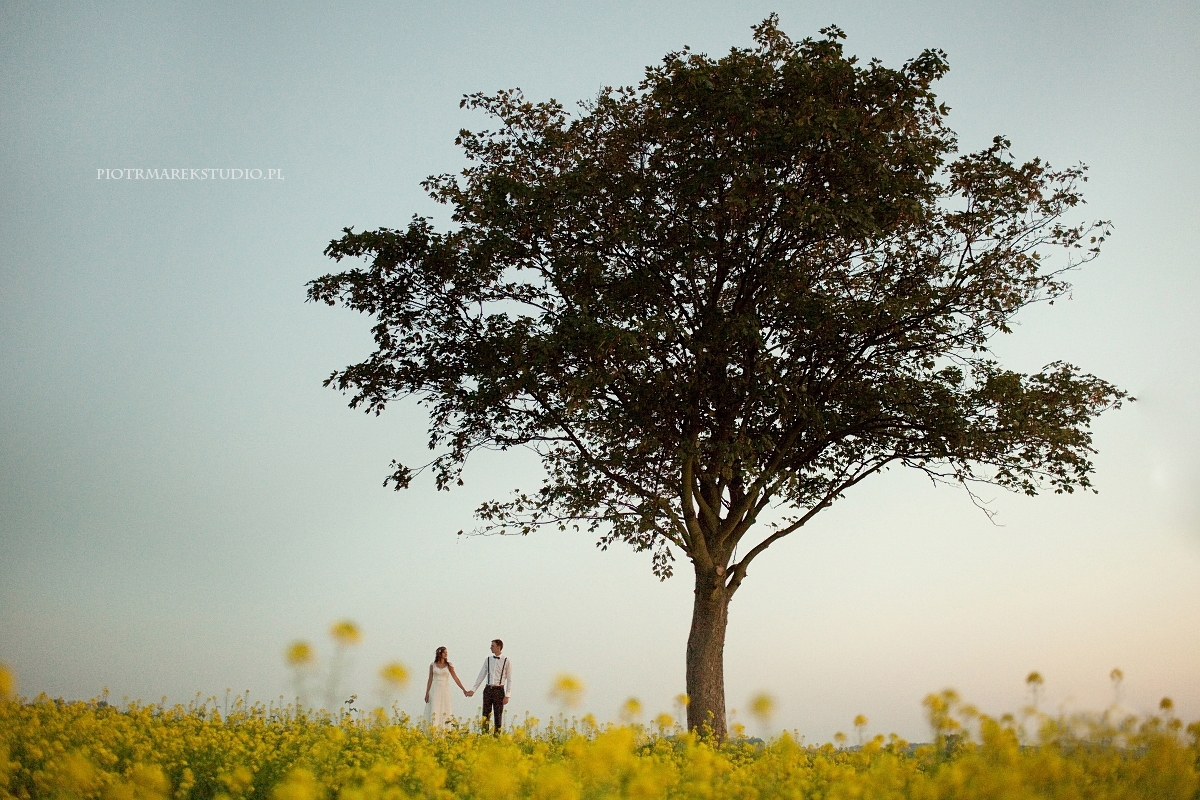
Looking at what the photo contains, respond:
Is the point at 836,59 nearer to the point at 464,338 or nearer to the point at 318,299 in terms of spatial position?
the point at 464,338

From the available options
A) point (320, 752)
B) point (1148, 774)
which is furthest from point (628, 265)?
point (1148, 774)

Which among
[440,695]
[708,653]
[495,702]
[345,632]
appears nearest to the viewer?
[345,632]

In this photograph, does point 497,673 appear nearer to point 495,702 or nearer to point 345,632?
point 495,702

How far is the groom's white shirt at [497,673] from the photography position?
16469 mm

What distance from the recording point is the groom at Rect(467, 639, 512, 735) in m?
16.5

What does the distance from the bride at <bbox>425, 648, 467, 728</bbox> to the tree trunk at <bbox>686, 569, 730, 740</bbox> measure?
3.85 metres

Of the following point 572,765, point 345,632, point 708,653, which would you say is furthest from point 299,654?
point 708,653

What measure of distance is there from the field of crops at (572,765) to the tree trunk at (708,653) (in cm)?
404

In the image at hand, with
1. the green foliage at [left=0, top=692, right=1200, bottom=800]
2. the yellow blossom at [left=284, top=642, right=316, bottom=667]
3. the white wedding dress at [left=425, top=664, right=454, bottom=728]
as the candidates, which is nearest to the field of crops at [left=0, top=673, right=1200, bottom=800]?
the green foliage at [left=0, top=692, right=1200, bottom=800]

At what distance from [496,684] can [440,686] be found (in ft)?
3.04

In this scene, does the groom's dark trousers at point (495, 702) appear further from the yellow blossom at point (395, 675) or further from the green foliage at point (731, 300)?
the yellow blossom at point (395, 675)

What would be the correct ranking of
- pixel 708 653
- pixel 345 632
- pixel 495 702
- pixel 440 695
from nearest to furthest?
1. pixel 345 632
2. pixel 708 653
3. pixel 440 695
4. pixel 495 702

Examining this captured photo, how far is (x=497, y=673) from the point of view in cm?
1653

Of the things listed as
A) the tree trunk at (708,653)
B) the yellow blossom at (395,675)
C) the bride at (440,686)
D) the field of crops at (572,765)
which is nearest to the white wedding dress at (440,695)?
the bride at (440,686)
